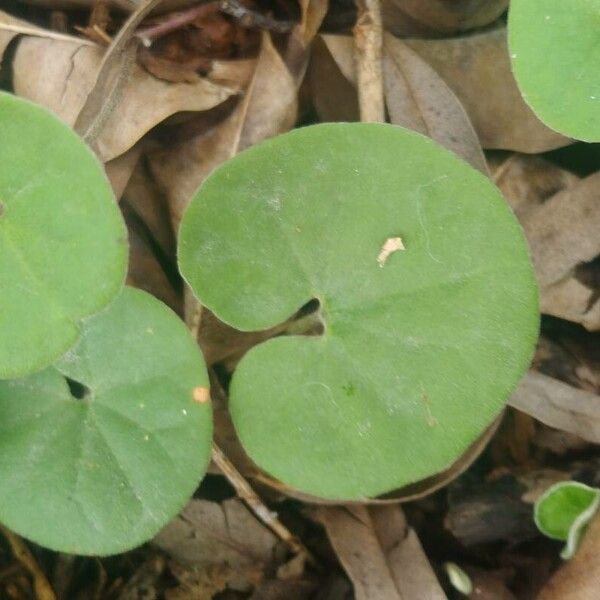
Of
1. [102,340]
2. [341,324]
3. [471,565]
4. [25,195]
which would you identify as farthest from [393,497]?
[25,195]

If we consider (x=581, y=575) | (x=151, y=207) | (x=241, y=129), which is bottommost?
(x=581, y=575)

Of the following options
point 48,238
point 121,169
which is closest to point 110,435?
point 48,238

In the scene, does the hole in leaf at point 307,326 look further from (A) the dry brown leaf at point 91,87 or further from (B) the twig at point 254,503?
(A) the dry brown leaf at point 91,87

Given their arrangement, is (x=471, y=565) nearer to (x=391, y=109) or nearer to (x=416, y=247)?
(x=416, y=247)

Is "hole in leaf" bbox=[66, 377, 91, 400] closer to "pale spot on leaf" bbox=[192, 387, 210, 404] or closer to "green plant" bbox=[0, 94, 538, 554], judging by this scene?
"green plant" bbox=[0, 94, 538, 554]

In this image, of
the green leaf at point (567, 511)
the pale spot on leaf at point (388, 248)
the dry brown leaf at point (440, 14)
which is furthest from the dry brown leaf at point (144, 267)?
the green leaf at point (567, 511)

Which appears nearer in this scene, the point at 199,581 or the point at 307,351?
Result: the point at 307,351

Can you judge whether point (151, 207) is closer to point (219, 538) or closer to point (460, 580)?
point (219, 538)
